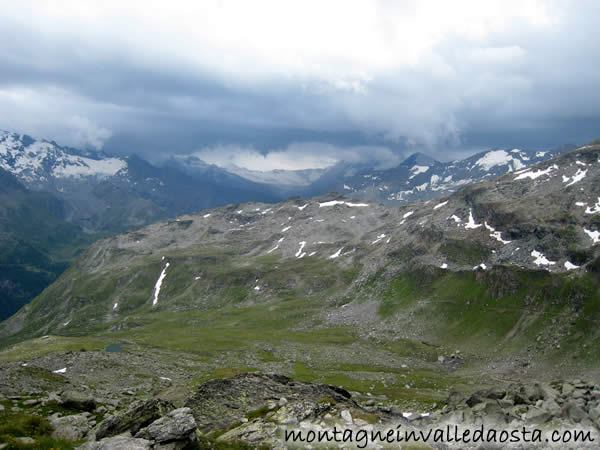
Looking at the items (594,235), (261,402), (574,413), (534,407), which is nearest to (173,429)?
(261,402)

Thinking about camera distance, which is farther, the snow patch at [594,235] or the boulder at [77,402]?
the snow patch at [594,235]

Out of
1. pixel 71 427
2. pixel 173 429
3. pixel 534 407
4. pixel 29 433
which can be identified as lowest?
pixel 534 407

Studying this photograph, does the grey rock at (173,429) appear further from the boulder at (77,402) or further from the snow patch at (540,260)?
the snow patch at (540,260)

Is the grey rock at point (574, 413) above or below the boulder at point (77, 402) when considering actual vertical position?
above

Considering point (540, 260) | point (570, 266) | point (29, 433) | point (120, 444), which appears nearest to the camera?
point (120, 444)

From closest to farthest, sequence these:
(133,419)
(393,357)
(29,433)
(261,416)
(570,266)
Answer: (29,433)
(133,419)
(261,416)
(393,357)
(570,266)

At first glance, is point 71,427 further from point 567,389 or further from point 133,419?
point 567,389

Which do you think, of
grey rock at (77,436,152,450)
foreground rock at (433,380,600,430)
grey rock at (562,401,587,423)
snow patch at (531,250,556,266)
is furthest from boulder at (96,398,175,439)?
snow patch at (531,250,556,266)

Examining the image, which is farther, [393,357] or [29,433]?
[393,357]

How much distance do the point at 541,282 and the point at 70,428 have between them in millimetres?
146540

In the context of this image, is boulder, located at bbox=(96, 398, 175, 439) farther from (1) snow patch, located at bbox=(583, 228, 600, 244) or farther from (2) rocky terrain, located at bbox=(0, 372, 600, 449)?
(1) snow patch, located at bbox=(583, 228, 600, 244)

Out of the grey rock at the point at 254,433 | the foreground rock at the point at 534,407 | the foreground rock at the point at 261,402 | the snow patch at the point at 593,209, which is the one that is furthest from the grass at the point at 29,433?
the snow patch at the point at 593,209

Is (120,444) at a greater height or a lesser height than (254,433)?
greater

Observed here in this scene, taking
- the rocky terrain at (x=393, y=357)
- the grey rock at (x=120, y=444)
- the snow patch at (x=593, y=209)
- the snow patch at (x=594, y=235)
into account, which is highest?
the snow patch at (x=593, y=209)
